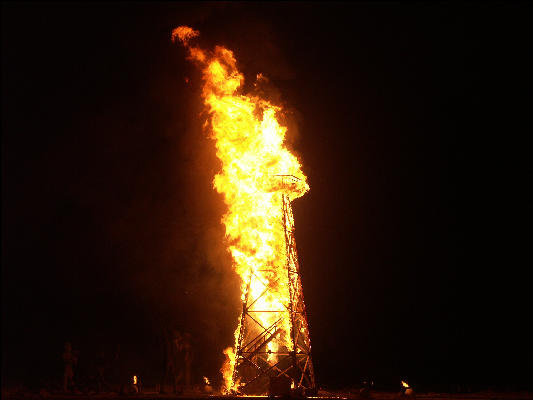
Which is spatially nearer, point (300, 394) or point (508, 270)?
point (300, 394)

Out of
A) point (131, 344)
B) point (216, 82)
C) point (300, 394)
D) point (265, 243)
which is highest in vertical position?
point (216, 82)

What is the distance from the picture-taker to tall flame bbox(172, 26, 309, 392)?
27125 millimetres

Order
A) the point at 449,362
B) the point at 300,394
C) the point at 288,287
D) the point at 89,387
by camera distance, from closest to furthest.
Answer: the point at 300,394, the point at 288,287, the point at 89,387, the point at 449,362

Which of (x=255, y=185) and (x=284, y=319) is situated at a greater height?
(x=255, y=185)

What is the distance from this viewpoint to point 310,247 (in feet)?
141

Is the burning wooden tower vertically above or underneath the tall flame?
underneath

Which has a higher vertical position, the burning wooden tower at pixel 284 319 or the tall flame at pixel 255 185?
the tall flame at pixel 255 185

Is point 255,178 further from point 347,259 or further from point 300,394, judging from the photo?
point 347,259

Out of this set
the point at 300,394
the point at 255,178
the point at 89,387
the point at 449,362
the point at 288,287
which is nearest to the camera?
the point at 300,394

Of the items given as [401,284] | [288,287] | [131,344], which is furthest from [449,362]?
[131,344]

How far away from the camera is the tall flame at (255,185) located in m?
27.1

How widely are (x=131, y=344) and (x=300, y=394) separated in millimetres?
21155

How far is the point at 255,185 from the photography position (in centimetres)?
2759

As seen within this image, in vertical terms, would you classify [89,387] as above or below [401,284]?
below
